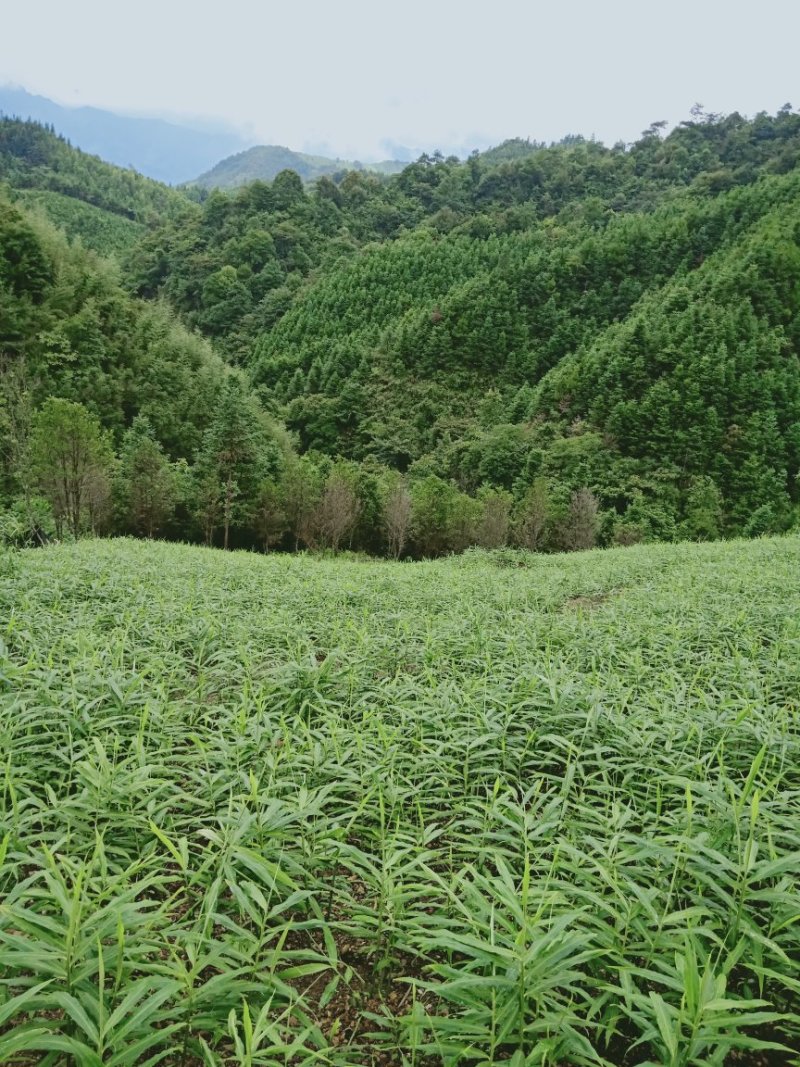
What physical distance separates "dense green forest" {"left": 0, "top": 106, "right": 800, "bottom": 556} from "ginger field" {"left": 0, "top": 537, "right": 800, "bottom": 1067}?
47.5ft

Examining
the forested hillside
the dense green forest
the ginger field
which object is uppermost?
the forested hillside

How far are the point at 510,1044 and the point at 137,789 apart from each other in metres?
1.77

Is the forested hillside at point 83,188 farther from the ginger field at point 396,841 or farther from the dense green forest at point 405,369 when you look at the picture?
the ginger field at point 396,841

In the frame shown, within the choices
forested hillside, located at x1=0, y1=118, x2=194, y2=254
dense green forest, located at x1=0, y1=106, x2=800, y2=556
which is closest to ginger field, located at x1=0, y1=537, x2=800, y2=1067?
dense green forest, located at x1=0, y1=106, x2=800, y2=556

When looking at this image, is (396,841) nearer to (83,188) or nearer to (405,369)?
(405,369)

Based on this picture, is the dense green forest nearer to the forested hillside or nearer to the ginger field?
the forested hillside

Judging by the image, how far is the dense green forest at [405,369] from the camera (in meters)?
30.5

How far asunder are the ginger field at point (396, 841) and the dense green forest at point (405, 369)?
14.5 m

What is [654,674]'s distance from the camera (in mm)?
4293

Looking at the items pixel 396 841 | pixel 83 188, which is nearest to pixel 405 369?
pixel 396 841

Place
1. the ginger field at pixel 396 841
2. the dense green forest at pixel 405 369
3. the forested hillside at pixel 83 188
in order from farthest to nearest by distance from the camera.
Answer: the forested hillside at pixel 83 188 < the dense green forest at pixel 405 369 < the ginger field at pixel 396 841

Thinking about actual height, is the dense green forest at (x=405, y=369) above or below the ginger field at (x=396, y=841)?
above

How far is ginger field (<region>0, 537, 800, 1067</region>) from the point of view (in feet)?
4.91

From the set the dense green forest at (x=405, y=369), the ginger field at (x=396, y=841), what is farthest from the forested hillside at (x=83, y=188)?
the ginger field at (x=396, y=841)
